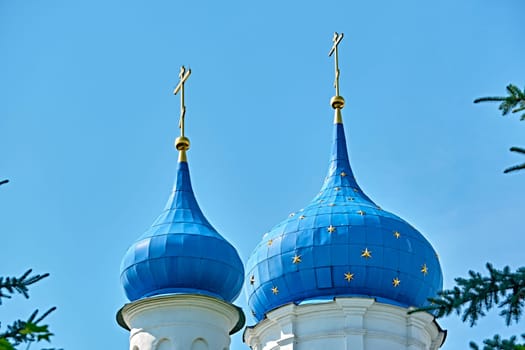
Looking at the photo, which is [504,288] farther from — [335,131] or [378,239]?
[335,131]

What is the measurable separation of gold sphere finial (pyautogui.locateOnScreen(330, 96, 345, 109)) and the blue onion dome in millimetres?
2850

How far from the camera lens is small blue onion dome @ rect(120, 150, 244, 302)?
16.4 metres

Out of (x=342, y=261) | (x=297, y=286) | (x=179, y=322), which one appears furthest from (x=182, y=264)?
(x=342, y=261)

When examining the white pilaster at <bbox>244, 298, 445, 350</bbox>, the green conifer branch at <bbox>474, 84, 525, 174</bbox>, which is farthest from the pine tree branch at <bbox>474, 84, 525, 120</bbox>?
the white pilaster at <bbox>244, 298, 445, 350</bbox>

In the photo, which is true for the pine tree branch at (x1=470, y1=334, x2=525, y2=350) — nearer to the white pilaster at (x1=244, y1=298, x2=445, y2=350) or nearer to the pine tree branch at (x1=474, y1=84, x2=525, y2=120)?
the pine tree branch at (x1=474, y1=84, x2=525, y2=120)

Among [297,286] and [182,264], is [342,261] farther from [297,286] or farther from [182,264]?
[182,264]

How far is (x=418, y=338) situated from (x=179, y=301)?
3083mm

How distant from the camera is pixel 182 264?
1642 cm

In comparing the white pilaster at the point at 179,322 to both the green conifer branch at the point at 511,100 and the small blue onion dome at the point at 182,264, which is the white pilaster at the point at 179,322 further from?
the green conifer branch at the point at 511,100

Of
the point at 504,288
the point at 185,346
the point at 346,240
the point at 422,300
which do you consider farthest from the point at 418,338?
the point at 504,288

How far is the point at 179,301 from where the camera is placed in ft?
53.4

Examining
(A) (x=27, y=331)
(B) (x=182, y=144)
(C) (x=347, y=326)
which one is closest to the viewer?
(A) (x=27, y=331)

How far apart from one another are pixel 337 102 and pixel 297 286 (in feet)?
10.6

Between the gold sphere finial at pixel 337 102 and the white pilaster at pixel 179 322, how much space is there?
362 cm
